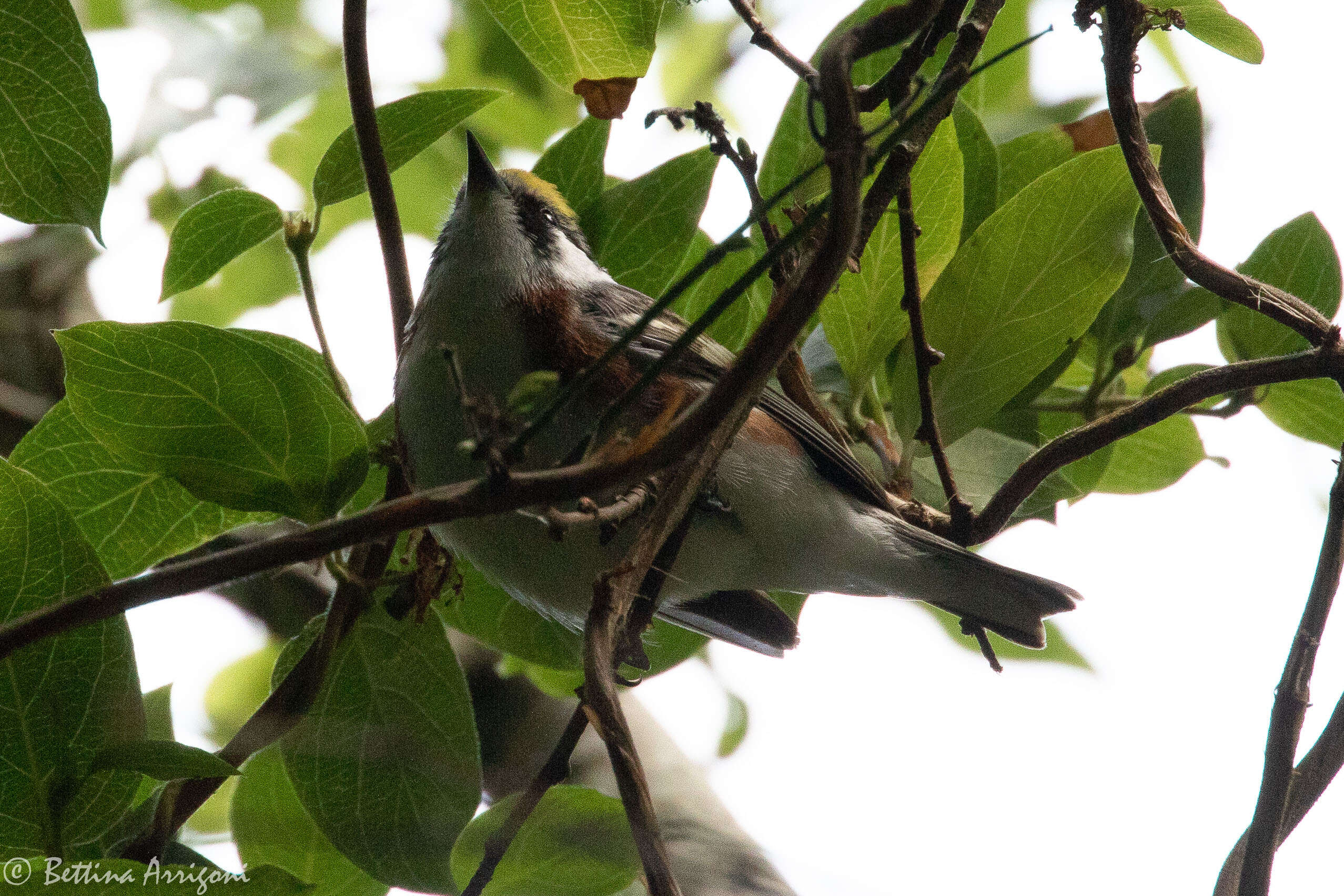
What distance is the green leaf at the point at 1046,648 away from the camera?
271cm

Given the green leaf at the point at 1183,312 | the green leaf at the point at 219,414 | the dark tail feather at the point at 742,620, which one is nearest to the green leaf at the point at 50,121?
the green leaf at the point at 219,414

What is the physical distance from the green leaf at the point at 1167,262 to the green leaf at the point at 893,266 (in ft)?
1.03

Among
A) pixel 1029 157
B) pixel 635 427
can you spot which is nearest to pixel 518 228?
pixel 635 427

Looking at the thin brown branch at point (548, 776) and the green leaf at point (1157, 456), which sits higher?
the green leaf at point (1157, 456)

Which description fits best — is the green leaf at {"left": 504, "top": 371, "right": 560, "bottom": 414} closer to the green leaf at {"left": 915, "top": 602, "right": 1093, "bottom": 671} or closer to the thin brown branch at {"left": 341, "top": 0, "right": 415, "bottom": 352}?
the thin brown branch at {"left": 341, "top": 0, "right": 415, "bottom": 352}

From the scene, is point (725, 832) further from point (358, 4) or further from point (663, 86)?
point (663, 86)

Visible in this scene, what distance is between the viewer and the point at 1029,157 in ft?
7.04

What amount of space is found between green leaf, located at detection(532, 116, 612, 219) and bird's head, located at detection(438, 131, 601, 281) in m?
0.04

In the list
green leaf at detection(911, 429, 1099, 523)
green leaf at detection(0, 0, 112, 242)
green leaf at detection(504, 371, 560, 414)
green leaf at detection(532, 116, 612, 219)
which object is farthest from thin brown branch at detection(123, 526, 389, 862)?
green leaf at detection(911, 429, 1099, 523)

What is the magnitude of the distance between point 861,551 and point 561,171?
2.90ft

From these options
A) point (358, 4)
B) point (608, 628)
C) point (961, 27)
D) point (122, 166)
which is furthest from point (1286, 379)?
point (122, 166)

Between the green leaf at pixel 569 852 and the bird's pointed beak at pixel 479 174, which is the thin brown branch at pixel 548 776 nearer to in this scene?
the green leaf at pixel 569 852

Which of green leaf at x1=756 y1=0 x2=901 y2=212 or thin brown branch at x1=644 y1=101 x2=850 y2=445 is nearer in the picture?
thin brown branch at x1=644 y1=101 x2=850 y2=445

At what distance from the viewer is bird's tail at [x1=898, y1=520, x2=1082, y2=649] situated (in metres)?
2.12
